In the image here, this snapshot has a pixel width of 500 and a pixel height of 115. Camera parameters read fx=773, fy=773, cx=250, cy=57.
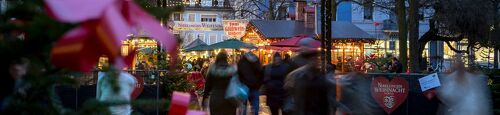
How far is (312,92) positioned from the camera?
7.13 m

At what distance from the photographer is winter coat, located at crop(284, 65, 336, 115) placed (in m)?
7.12

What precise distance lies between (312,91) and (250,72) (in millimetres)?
4637

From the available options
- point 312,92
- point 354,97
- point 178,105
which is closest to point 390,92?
point 354,97

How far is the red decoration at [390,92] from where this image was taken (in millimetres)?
14062

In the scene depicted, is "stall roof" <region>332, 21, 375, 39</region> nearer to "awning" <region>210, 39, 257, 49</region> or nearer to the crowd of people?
"awning" <region>210, 39, 257, 49</region>

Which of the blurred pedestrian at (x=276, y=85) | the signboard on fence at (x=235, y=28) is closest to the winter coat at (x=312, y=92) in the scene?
the blurred pedestrian at (x=276, y=85)

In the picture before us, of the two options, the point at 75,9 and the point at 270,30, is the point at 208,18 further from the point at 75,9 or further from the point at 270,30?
the point at 75,9

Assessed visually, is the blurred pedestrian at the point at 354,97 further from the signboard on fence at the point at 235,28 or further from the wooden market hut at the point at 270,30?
the wooden market hut at the point at 270,30

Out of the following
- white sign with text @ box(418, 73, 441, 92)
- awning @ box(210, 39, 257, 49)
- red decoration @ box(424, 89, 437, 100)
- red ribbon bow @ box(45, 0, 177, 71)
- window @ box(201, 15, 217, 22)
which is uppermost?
window @ box(201, 15, 217, 22)

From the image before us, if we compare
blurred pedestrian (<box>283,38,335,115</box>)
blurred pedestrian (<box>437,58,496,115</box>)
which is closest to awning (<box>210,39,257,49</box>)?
blurred pedestrian (<box>437,58,496,115</box>)

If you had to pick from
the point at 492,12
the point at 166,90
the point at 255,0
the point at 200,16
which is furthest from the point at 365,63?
the point at 200,16

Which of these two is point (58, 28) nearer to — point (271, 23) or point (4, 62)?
point (4, 62)

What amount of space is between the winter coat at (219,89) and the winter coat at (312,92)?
7.88ft

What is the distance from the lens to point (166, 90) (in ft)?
46.4
